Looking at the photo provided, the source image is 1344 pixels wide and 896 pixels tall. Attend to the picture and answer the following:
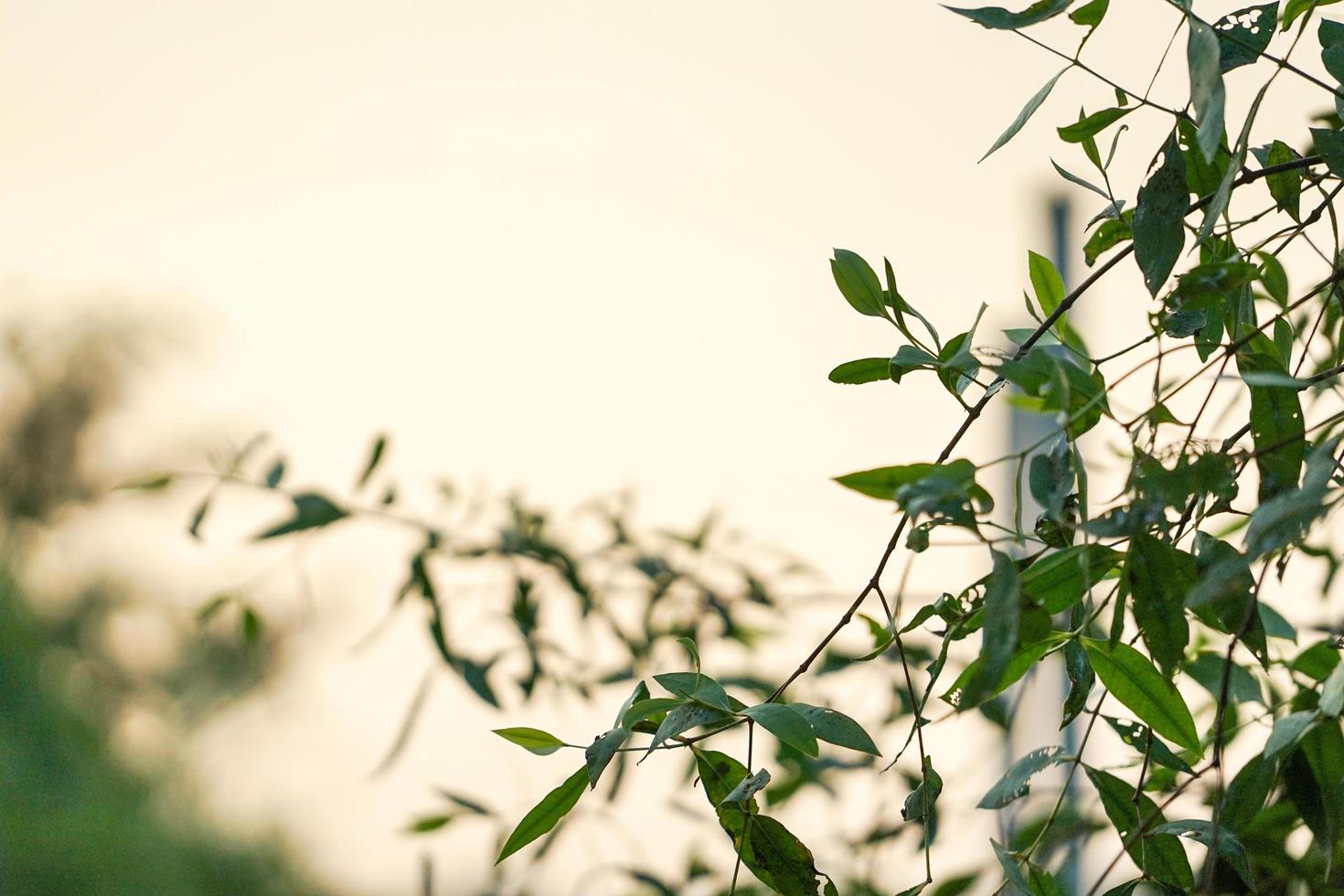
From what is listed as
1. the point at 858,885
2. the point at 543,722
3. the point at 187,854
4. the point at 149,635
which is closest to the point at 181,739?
the point at 187,854

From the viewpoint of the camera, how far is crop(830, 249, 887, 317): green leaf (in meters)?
0.23

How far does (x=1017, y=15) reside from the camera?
0.64 ft

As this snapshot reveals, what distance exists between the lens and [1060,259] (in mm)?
974

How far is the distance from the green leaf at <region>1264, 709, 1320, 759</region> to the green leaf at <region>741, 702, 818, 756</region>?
0.08 m

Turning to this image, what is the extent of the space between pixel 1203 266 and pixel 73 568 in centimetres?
213

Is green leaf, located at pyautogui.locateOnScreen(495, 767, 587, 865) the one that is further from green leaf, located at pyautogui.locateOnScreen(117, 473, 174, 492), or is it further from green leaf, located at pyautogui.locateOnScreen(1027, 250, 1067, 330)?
green leaf, located at pyautogui.locateOnScreen(117, 473, 174, 492)

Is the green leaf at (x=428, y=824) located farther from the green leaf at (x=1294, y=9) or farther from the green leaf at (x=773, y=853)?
the green leaf at (x=1294, y=9)

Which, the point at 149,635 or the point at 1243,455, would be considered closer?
the point at 1243,455

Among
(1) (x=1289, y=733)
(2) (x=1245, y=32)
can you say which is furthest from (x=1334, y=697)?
(2) (x=1245, y=32)

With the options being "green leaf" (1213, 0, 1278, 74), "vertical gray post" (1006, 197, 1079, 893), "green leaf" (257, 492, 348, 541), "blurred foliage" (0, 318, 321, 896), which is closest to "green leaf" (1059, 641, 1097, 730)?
"green leaf" (1213, 0, 1278, 74)

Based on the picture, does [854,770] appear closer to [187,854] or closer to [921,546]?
[921,546]

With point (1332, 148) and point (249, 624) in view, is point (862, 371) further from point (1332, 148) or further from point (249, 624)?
point (249, 624)

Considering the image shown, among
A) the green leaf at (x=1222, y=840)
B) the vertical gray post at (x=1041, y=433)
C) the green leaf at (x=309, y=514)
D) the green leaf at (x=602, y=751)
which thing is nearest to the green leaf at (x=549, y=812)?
the green leaf at (x=602, y=751)

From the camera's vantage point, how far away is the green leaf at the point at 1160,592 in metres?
0.19
